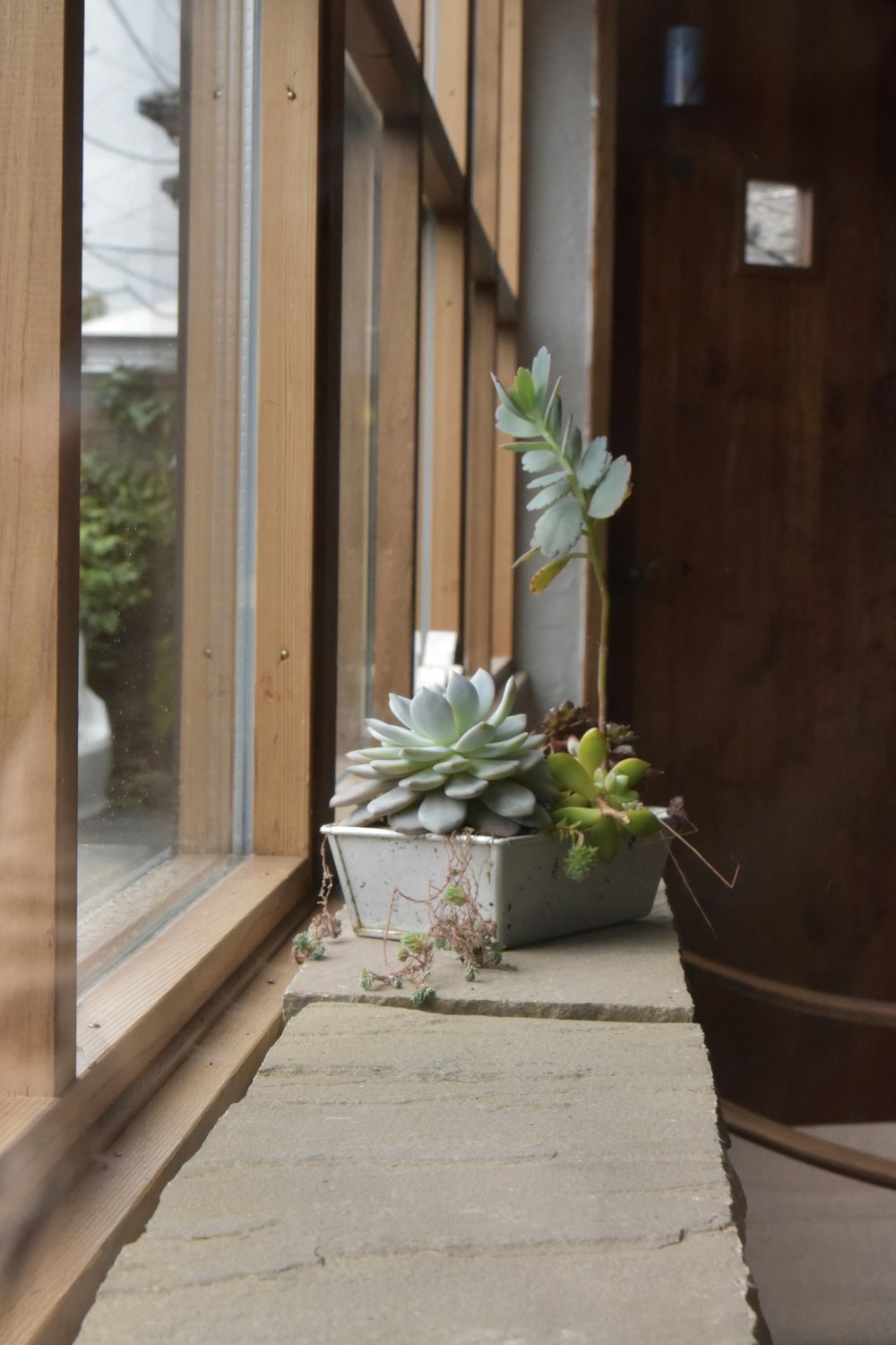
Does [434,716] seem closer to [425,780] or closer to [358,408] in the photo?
[425,780]

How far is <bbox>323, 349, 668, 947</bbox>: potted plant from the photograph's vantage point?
990 mm

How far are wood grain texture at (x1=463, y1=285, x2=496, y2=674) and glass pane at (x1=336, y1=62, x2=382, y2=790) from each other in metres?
0.80

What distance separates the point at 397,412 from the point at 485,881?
0.87 meters

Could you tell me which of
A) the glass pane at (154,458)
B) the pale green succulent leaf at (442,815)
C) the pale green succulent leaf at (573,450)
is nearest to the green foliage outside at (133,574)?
the glass pane at (154,458)

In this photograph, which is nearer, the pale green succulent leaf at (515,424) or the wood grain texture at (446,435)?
the pale green succulent leaf at (515,424)

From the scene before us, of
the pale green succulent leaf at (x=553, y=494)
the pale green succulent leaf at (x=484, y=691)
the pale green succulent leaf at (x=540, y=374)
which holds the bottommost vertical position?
the pale green succulent leaf at (x=484, y=691)

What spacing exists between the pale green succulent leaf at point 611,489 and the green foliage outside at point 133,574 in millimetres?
350

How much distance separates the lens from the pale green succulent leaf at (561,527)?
44.3 inches

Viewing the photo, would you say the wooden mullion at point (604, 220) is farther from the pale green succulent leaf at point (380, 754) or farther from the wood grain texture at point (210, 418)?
the pale green succulent leaf at point (380, 754)

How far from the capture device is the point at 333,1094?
738 mm

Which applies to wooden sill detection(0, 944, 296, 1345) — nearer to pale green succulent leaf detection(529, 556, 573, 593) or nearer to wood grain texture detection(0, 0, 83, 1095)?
wood grain texture detection(0, 0, 83, 1095)

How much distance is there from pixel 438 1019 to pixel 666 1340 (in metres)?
0.39

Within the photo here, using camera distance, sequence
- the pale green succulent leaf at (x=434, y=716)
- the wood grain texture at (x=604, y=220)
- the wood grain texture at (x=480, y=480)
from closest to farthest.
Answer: the pale green succulent leaf at (x=434, y=716) → the wood grain texture at (x=480, y=480) → the wood grain texture at (x=604, y=220)

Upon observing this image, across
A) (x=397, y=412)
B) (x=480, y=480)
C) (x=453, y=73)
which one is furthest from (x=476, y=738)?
(x=480, y=480)
